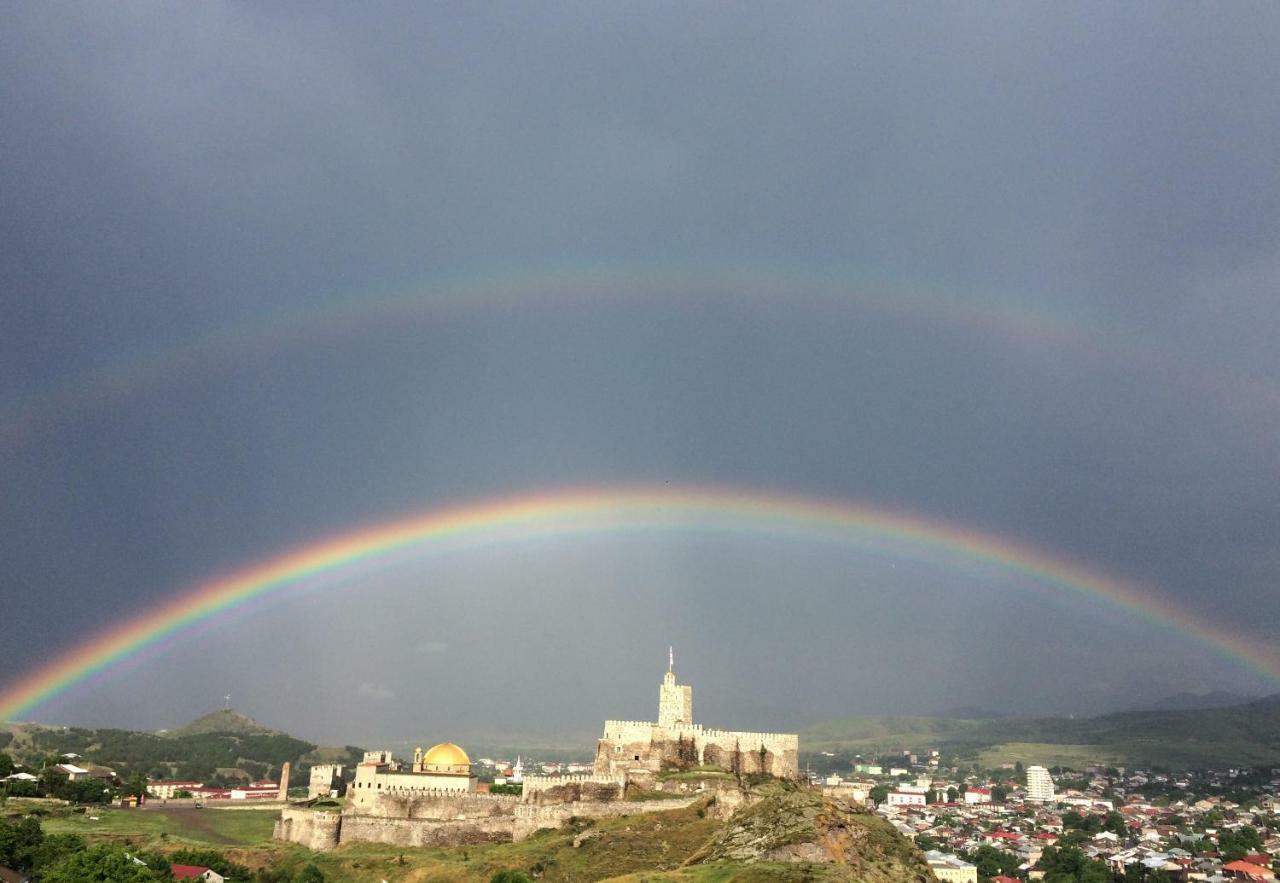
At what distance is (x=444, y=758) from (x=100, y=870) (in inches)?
1377

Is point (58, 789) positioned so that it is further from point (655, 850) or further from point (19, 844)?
point (655, 850)

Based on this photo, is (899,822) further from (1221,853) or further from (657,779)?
(657,779)

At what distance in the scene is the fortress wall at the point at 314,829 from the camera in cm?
7938

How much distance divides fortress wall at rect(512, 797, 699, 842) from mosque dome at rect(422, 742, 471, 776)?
39.3 ft

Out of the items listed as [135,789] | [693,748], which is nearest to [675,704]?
[693,748]

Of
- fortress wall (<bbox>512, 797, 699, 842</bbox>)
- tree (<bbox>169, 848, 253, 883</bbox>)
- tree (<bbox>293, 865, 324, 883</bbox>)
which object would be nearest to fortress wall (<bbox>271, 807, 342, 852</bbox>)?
tree (<bbox>169, 848, 253, 883</bbox>)

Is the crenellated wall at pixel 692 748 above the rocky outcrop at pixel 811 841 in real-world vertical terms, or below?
above

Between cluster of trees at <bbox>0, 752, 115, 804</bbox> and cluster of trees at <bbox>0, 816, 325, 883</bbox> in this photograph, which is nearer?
cluster of trees at <bbox>0, 816, 325, 883</bbox>

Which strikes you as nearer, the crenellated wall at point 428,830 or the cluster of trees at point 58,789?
the crenellated wall at point 428,830

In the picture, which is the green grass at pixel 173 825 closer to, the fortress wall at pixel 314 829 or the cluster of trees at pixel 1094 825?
the fortress wall at pixel 314 829

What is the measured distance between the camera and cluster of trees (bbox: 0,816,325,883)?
57281mm

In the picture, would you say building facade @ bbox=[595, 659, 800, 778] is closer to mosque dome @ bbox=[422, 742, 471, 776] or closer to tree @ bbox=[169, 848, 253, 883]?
mosque dome @ bbox=[422, 742, 471, 776]

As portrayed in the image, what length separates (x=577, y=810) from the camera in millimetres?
75875

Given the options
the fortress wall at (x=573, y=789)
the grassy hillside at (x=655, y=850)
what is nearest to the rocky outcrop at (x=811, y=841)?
the grassy hillside at (x=655, y=850)
